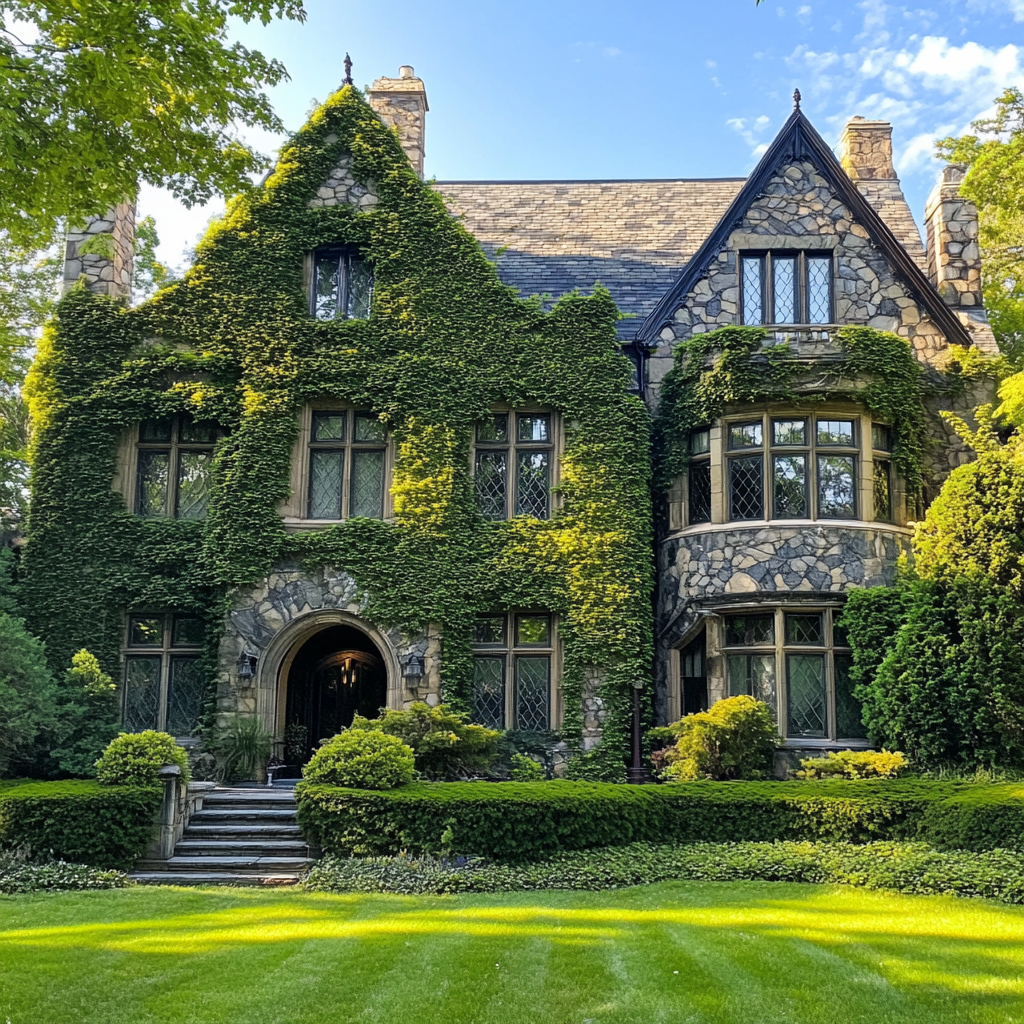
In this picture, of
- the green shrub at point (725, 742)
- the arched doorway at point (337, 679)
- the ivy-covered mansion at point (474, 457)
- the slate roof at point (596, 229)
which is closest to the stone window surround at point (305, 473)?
the ivy-covered mansion at point (474, 457)

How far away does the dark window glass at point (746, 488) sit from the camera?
647 inches

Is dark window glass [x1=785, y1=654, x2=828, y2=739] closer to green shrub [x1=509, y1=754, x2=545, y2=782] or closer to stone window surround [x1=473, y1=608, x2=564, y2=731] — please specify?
stone window surround [x1=473, y1=608, x2=564, y2=731]

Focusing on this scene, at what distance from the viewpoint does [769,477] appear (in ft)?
53.7

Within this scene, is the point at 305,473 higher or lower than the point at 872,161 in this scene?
lower

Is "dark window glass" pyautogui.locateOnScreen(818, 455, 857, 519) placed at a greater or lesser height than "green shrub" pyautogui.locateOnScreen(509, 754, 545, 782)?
greater

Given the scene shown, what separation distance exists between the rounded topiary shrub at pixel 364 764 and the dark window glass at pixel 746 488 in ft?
21.6

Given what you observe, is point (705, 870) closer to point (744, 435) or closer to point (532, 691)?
point (532, 691)

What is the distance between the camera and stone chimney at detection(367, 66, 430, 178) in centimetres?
2075

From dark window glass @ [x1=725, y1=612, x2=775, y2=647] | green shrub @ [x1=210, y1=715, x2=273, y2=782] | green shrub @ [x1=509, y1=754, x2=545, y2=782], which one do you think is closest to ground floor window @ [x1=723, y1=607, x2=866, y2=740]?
dark window glass @ [x1=725, y1=612, x2=775, y2=647]

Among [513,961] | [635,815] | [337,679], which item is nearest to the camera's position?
[513,961]

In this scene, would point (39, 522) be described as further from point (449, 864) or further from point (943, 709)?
point (943, 709)

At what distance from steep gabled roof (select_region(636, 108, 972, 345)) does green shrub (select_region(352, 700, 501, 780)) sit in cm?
714

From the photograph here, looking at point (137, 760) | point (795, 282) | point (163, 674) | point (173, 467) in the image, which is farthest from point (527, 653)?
point (795, 282)

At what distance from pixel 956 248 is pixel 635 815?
1151cm
